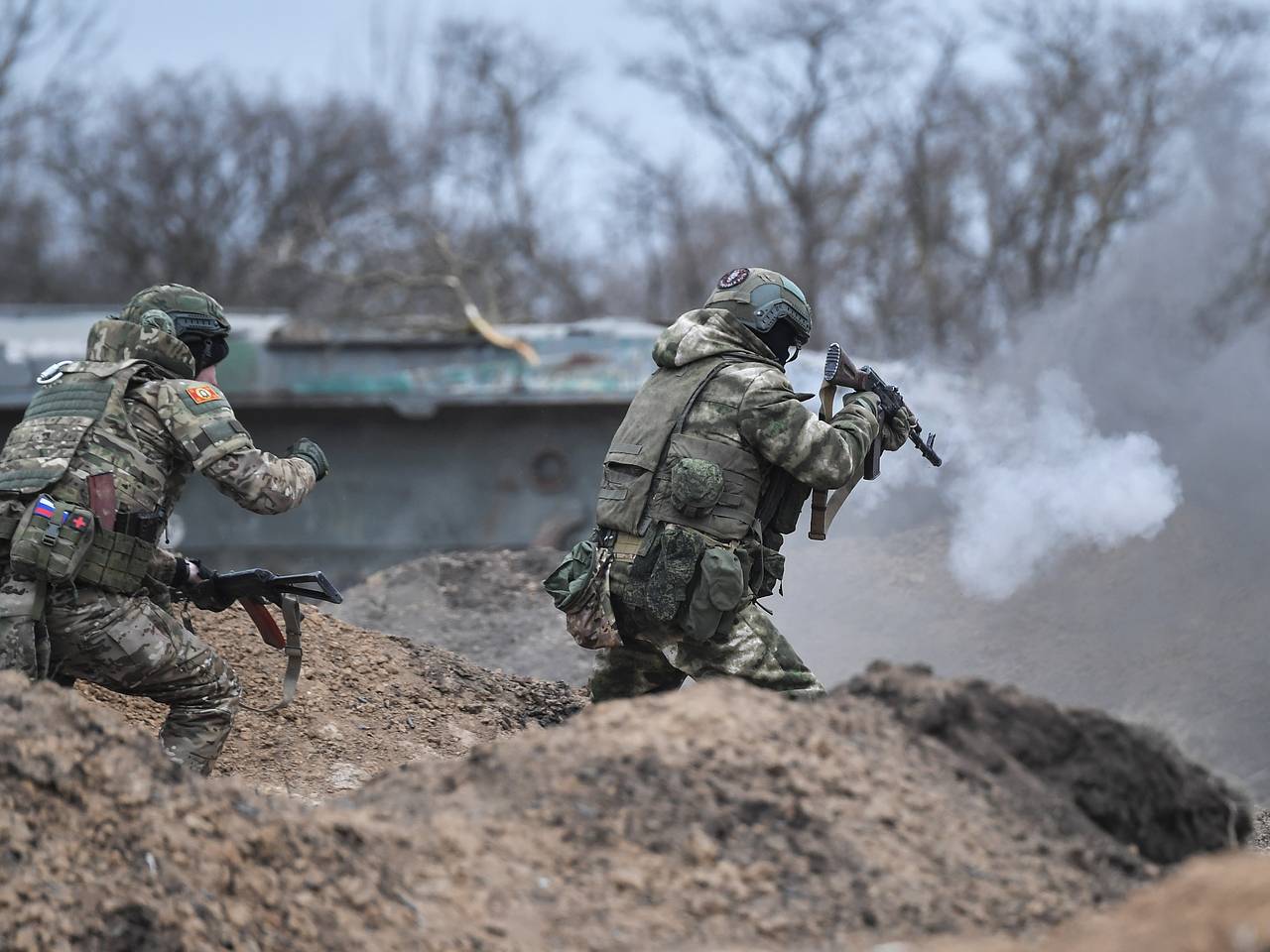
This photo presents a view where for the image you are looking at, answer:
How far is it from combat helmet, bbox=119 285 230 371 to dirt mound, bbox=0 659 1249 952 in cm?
168

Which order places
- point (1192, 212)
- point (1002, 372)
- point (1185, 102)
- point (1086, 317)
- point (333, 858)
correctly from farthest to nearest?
point (1185, 102) → point (1192, 212) → point (1086, 317) → point (1002, 372) → point (333, 858)

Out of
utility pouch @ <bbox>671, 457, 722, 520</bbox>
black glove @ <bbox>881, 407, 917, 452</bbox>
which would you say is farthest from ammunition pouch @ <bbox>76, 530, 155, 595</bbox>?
black glove @ <bbox>881, 407, 917, 452</bbox>

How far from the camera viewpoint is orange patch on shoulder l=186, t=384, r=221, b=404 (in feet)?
16.1

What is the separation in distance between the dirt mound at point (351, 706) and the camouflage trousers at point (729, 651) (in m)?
1.44

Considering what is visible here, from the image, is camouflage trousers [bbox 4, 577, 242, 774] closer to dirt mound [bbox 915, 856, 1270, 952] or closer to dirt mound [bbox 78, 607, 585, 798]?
dirt mound [bbox 78, 607, 585, 798]

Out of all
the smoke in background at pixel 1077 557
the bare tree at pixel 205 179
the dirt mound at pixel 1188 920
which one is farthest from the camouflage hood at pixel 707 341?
the bare tree at pixel 205 179

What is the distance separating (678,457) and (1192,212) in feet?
49.1

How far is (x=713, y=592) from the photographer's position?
4.61 meters

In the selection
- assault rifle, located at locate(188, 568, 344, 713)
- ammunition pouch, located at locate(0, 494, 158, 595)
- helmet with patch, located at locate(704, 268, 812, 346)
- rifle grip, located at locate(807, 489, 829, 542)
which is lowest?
ammunition pouch, located at locate(0, 494, 158, 595)

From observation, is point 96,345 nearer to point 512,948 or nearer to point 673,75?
point 512,948

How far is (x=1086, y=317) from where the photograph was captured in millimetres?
15117

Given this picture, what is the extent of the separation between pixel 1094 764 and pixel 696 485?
4.97ft

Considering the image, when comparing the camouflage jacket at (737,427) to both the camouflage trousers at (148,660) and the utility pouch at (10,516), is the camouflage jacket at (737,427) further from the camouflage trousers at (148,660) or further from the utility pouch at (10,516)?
the utility pouch at (10,516)

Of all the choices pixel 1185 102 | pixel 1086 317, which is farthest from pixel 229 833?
pixel 1185 102
